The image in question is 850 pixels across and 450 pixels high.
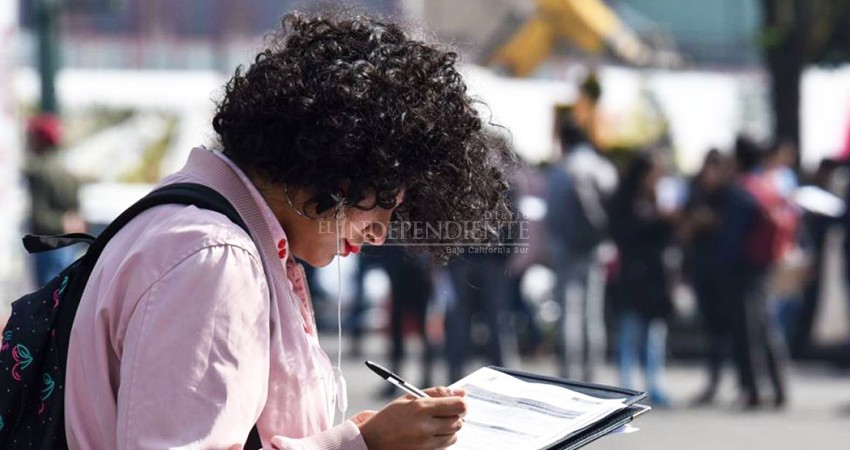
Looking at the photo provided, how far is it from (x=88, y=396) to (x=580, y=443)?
68 centimetres

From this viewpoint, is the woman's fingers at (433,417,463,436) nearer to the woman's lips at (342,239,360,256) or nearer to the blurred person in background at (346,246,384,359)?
the woman's lips at (342,239,360,256)

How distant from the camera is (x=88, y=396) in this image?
1.95m

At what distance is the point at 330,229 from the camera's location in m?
2.18

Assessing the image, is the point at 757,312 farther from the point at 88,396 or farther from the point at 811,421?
the point at 88,396

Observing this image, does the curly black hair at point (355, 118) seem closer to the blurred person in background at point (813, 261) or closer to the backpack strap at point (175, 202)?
the backpack strap at point (175, 202)

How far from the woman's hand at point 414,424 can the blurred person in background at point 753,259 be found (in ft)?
24.2

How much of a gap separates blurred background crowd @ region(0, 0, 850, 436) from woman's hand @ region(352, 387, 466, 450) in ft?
9.67

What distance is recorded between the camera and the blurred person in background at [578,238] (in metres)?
9.17

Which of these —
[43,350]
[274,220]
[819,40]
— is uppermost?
[819,40]

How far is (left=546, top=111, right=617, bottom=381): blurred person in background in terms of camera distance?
30.1 feet

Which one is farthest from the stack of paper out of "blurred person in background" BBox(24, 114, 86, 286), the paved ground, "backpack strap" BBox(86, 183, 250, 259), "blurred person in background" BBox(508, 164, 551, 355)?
"blurred person in background" BBox(24, 114, 86, 286)

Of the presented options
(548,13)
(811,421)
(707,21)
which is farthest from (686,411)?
(707,21)

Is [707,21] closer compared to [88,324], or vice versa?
[88,324]

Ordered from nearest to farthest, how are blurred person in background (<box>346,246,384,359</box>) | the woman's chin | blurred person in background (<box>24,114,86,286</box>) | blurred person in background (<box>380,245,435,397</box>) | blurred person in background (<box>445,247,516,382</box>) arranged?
the woman's chin < blurred person in background (<box>445,247,516,382</box>) < blurred person in background (<box>24,114,86,286</box>) < blurred person in background (<box>380,245,435,397</box>) < blurred person in background (<box>346,246,384,359</box>)
